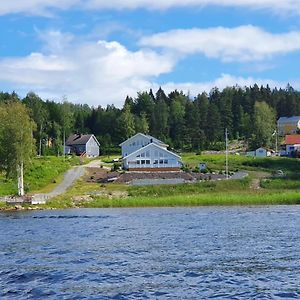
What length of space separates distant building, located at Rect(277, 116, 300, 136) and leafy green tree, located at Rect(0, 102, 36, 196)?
108 m

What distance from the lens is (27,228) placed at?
4316 centimetres

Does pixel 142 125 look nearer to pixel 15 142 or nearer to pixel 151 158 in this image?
pixel 151 158

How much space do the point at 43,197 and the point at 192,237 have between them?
129 ft

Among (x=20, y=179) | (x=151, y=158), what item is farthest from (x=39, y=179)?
(x=151, y=158)

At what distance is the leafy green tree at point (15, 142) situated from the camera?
7294cm

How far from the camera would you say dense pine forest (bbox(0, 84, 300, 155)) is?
14675 cm

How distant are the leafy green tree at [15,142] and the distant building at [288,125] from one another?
108334 millimetres

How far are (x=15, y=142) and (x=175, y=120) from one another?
99203 mm

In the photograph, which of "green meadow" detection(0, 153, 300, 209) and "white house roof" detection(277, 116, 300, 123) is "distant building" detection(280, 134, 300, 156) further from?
"white house roof" detection(277, 116, 300, 123)

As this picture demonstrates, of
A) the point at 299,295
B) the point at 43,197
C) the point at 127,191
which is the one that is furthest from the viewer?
the point at 127,191

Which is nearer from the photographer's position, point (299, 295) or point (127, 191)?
point (299, 295)

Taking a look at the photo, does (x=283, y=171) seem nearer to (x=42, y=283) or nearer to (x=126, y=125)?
(x=126, y=125)

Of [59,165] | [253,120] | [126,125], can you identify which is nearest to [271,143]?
[253,120]

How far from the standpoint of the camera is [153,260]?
86.0 feet
